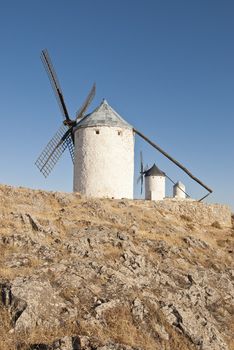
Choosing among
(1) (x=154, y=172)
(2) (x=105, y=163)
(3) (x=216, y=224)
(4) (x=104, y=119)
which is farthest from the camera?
(1) (x=154, y=172)

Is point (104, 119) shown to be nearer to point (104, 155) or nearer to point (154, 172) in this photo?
point (104, 155)

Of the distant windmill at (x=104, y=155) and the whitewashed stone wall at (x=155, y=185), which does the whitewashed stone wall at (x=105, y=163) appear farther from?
the whitewashed stone wall at (x=155, y=185)

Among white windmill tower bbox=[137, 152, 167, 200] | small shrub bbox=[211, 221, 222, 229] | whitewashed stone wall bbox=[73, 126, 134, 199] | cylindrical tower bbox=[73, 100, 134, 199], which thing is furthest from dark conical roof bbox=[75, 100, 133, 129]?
white windmill tower bbox=[137, 152, 167, 200]

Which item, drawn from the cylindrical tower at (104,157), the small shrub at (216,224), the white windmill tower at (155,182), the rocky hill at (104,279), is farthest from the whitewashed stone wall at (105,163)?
the white windmill tower at (155,182)

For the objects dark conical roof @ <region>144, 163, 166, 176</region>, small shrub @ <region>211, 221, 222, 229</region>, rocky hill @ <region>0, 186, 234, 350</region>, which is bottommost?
rocky hill @ <region>0, 186, 234, 350</region>

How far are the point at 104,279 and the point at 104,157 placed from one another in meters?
15.3

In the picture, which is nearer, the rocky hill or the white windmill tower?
the rocky hill

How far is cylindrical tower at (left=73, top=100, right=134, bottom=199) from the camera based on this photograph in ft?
88.4

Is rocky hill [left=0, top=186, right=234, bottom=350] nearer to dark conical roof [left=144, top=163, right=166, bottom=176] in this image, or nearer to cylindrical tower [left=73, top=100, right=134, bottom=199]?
→ cylindrical tower [left=73, top=100, right=134, bottom=199]

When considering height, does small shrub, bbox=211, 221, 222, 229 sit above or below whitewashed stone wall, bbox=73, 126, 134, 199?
below

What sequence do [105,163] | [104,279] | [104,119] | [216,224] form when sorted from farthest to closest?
[104,119] → [105,163] → [216,224] → [104,279]

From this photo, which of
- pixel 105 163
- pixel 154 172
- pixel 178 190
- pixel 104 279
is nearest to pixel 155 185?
pixel 154 172

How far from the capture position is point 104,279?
12.4m

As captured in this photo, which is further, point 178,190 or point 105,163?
point 178,190
